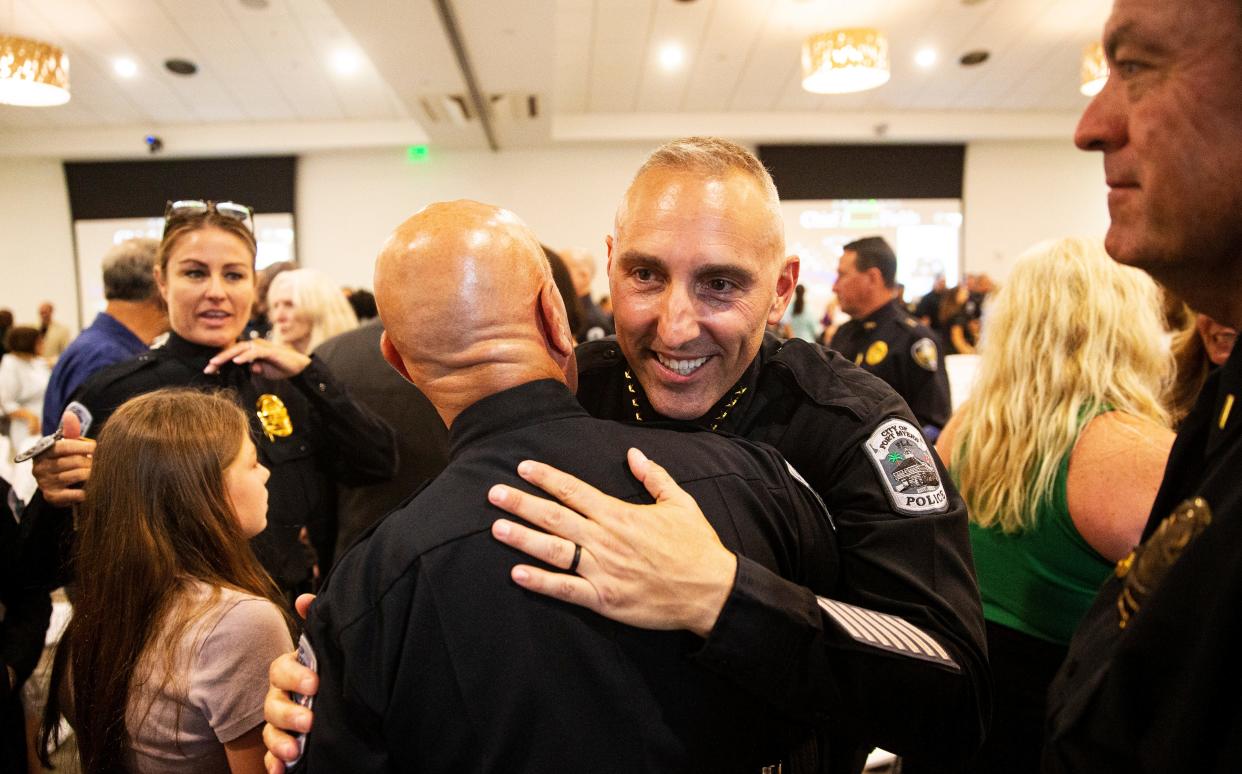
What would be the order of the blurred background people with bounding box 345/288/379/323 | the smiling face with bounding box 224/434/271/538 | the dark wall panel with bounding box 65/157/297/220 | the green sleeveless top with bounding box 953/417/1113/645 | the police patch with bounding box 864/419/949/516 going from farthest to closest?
the dark wall panel with bounding box 65/157/297/220
the blurred background people with bounding box 345/288/379/323
the green sleeveless top with bounding box 953/417/1113/645
the smiling face with bounding box 224/434/271/538
the police patch with bounding box 864/419/949/516

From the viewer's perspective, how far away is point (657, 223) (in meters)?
1.34

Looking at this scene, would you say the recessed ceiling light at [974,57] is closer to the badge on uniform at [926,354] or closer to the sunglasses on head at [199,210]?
the badge on uniform at [926,354]

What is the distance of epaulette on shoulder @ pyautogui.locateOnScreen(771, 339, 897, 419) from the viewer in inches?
52.1

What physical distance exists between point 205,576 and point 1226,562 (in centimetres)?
155

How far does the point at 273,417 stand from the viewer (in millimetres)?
2168

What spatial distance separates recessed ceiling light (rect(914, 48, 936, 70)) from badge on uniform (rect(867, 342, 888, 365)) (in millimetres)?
5258

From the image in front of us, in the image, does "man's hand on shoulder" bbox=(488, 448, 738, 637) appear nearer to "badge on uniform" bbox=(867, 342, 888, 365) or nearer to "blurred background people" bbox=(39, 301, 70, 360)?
"badge on uniform" bbox=(867, 342, 888, 365)

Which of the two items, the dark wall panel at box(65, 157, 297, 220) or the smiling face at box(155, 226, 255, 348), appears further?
the dark wall panel at box(65, 157, 297, 220)

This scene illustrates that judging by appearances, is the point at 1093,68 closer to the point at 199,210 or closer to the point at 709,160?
the point at 709,160

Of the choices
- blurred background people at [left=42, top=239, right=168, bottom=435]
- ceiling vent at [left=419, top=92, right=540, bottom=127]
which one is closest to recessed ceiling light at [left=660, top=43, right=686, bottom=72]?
ceiling vent at [left=419, top=92, right=540, bottom=127]

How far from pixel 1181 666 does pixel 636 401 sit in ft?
3.43

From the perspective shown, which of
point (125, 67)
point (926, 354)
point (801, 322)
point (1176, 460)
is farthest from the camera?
point (801, 322)

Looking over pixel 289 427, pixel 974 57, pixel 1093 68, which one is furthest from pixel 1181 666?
pixel 974 57

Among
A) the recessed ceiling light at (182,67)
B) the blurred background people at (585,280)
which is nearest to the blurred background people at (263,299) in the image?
the blurred background people at (585,280)
